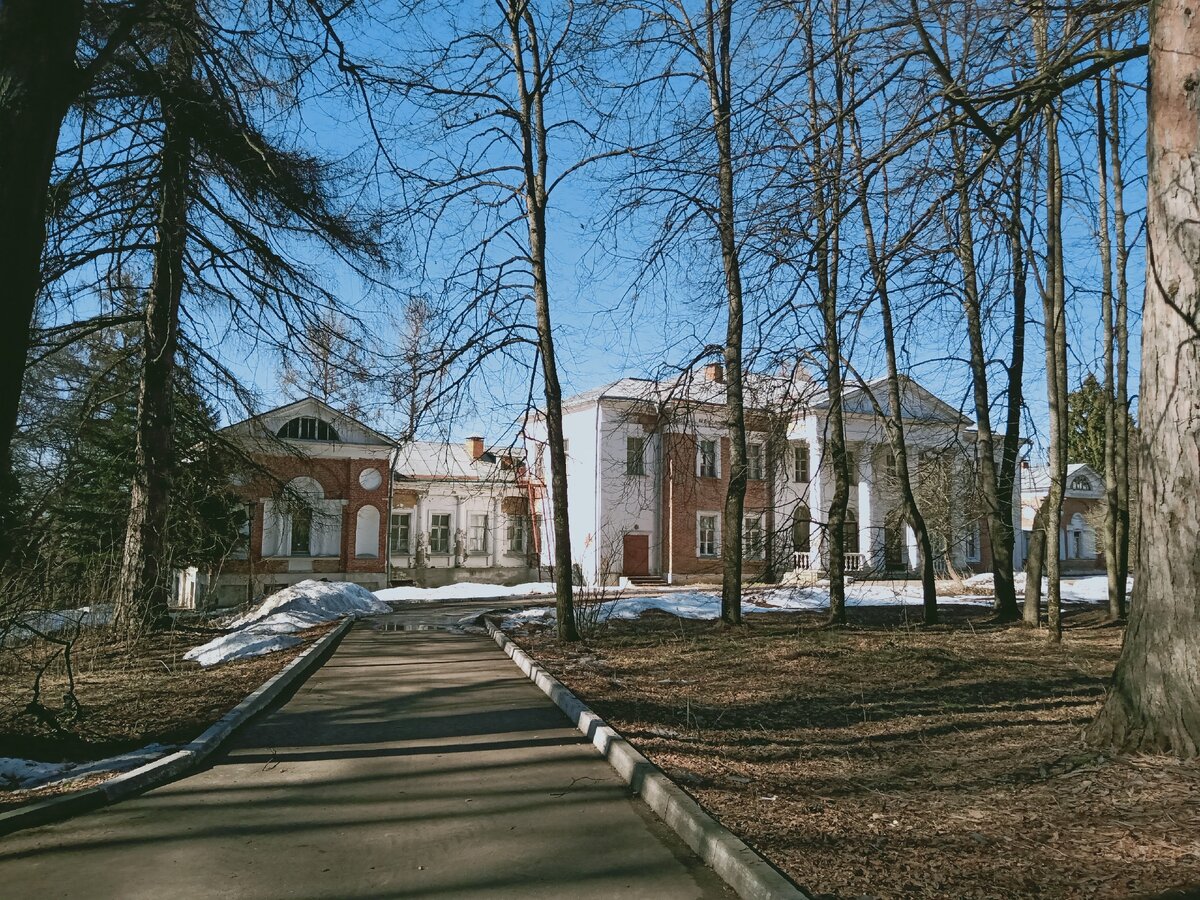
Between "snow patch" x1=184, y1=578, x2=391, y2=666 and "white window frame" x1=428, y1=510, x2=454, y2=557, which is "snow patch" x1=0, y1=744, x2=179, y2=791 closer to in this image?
"snow patch" x1=184, y1=578, x2=391, y2=666

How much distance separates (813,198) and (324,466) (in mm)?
29618

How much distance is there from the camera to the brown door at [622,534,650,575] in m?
38.4

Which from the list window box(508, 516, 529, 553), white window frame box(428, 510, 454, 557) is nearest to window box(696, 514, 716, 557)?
window box(508, 516, 529, 553)

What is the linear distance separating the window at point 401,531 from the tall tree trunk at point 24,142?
34.5m

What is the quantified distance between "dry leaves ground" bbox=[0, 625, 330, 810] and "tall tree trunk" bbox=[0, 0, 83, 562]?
8.02ft

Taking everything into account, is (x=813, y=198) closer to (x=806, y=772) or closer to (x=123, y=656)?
(x=806, y=772)

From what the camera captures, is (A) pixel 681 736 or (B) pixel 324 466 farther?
(B) pixel 324 466

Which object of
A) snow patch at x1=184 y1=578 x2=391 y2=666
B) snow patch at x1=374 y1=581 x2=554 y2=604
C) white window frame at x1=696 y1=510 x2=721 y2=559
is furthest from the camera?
white window frame at x1=696 y1=510 x2=721 y2=559

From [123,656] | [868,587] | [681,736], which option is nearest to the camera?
[681,736]

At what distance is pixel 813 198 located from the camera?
28.5 feet

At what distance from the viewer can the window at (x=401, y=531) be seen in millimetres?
40156

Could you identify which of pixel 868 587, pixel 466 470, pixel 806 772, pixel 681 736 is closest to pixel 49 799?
pixel 681 736

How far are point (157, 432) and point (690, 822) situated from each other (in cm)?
1353

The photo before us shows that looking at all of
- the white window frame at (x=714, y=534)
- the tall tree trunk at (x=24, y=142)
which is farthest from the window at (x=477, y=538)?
the tall tree trunk at (x=24, y=142)
